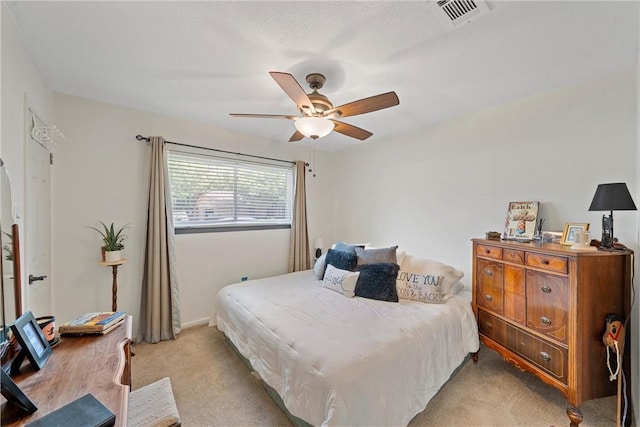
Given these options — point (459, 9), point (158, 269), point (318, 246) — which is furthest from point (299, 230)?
point (459, 9)

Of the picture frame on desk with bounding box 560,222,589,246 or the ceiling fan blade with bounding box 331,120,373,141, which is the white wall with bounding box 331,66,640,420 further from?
the ceiling fan blade with bounding box 331,120,373,141

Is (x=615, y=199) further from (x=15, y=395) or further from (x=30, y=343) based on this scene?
(x=30, y=343)

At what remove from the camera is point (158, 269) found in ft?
8.93

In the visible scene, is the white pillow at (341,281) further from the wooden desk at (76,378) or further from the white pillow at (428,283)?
the wooden desk at (76,378)

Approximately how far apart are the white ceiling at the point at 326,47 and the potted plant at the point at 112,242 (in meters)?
1.32

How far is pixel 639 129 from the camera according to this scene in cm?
177

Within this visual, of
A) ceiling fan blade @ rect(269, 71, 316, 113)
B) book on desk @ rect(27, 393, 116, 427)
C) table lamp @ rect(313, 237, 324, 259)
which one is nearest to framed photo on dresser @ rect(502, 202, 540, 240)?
ceiling fan blade @ rect(269, 71, 316, 113)

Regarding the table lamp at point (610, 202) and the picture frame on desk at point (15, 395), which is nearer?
the picture frame on desk at point (15, 395)

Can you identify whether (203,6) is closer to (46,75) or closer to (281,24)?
(281,24)

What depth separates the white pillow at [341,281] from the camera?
8.19 ft

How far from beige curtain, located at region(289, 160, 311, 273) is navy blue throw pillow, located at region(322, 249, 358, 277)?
1012mm

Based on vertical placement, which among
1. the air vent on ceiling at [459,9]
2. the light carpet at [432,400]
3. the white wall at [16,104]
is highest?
the air vent on ceiling at [459,9]

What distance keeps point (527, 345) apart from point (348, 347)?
1.43 m

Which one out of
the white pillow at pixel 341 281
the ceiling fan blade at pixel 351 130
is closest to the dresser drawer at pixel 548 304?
the white pillow at pixel 341 281
